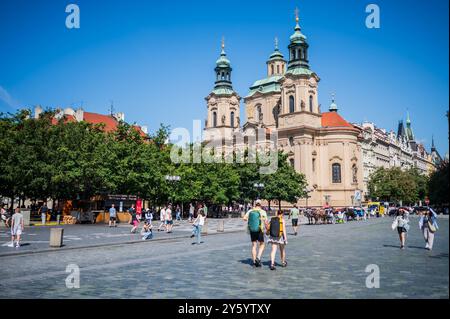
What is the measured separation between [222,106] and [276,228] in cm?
8198

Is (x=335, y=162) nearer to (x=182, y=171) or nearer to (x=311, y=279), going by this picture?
(x=182, y=171)

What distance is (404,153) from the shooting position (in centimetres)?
12331

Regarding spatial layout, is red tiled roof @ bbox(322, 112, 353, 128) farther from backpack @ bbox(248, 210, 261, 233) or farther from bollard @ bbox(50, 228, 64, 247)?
backpack @ bbox(248, 210, 261, 233)

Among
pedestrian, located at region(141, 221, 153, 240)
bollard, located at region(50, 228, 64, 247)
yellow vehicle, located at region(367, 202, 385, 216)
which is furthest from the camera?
yellow vehicle, located at region(367, 202, 385, 216)

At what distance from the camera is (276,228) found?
38.5ft

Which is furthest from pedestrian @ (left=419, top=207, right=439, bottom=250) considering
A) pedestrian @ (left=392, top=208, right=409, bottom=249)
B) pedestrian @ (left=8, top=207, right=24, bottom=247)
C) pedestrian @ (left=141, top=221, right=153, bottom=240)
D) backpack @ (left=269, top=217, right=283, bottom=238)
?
pedestrian @ (left=8, top=207, right=24, bottom=247)

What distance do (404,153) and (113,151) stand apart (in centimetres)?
10734

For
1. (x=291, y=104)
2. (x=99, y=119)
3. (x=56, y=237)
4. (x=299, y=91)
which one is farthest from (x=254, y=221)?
(x=99, y=119)

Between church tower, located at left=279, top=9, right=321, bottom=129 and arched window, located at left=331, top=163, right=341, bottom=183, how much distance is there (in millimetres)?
8746

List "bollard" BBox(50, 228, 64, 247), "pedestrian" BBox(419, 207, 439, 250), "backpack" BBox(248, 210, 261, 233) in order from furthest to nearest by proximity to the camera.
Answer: "bollard" BBox(50, 228, 64, 247)
"backpack" BBox(248, 210, 261, 233)
"pedestrian" BBox(419, 207, 439, 250)

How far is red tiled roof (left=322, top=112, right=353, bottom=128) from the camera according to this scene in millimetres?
81312

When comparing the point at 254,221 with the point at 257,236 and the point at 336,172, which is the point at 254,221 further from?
the point at 336,172
